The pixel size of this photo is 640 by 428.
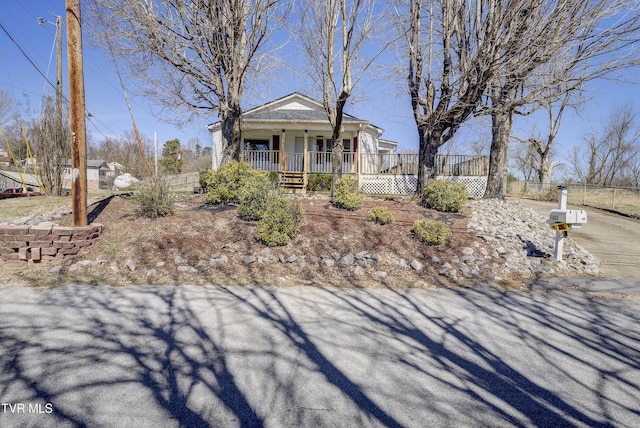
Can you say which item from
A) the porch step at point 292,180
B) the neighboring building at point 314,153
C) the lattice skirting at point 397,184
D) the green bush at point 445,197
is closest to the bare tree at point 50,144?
the neighboring building at point 314,153

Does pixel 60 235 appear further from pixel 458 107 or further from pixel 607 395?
pixel 458 107

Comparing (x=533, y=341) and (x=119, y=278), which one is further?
(x=119, y=278)

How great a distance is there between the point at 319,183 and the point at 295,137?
588 centimetres

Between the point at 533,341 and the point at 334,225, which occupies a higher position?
the point at 334,225

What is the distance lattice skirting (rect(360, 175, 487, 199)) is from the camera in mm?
14375

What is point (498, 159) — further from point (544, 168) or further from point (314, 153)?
point (544, 168)

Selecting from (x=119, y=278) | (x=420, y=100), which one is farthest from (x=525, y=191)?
(x=119, y=278)

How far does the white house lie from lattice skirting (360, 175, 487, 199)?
0.89 m

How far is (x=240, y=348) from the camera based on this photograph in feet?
10.2

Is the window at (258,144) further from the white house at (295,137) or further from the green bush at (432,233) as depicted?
the green bush at (432,233)

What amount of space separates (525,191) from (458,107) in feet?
59.8

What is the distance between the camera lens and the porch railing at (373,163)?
47.5ft

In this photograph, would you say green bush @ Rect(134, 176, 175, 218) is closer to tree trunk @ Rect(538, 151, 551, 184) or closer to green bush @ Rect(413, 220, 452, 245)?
green bush @ Rect(413, 220, 452, 245)

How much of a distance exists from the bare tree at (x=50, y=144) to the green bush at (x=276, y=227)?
10.7 metres
